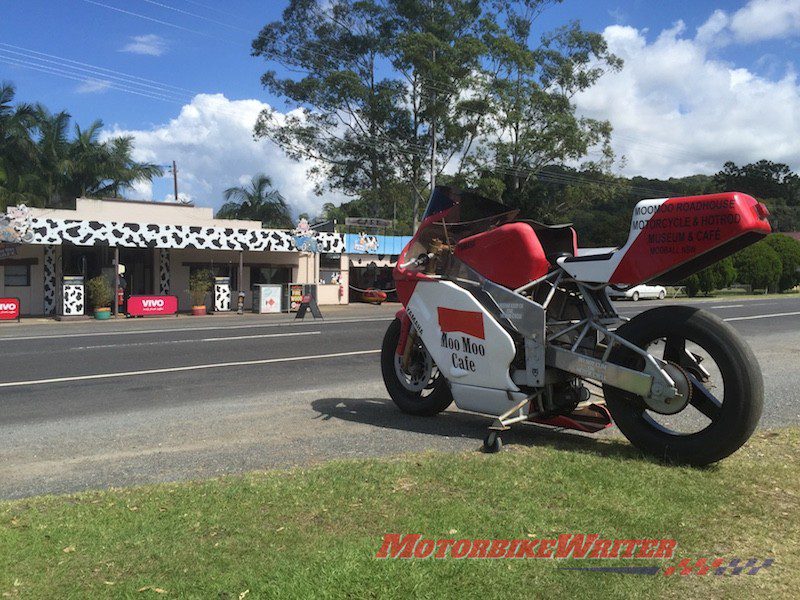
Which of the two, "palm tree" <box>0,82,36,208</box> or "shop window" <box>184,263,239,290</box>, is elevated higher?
"palm tree" <box>0,82,36,208</box>

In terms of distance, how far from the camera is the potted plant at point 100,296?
2500cm

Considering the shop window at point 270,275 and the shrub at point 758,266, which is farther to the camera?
the shrub at point 758,266

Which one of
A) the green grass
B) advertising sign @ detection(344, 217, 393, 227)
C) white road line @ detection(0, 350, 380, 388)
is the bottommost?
white road line @ detection(0, 350, 380, 388)

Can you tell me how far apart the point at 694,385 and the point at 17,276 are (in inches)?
1087

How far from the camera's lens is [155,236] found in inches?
1030

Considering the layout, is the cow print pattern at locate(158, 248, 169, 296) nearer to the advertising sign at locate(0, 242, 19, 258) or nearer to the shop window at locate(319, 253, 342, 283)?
the advertising sign at locate(0, 242, 19, 258)

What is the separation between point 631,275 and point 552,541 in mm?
2207

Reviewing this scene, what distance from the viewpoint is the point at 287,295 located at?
28.9 meters

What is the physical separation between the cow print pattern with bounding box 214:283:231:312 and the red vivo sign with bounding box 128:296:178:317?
179cm

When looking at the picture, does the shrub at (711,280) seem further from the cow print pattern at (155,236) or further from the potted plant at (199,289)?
the potted plant at (199,289)

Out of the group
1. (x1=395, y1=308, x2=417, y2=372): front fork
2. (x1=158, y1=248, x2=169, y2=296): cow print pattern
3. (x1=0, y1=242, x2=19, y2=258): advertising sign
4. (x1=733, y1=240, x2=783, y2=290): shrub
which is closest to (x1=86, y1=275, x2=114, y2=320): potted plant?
(x1=0, y1=242, x2=19, y2=258): advertising sign

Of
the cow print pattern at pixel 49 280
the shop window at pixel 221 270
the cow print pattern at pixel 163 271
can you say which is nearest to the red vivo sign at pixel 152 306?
the cow print pattern at pixel 163 271

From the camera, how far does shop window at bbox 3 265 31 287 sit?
84.9 ft

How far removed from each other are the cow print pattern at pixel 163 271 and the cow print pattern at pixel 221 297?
2369 mm
